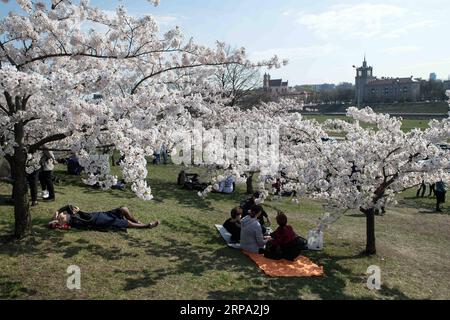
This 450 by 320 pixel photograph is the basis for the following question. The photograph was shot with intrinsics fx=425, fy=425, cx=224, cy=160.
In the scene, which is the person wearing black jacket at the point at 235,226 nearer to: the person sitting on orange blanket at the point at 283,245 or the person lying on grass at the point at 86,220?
the person sitting on orange blanket at the point at 283,245

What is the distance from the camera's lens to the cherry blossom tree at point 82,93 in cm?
674

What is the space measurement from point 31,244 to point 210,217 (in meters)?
5.19

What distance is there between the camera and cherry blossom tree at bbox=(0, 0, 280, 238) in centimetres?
674

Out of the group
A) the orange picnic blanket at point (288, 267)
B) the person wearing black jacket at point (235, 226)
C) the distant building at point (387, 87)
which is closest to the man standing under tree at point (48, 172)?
the person wearing black jacket at point (235, 226)

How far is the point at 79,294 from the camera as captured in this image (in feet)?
20.4

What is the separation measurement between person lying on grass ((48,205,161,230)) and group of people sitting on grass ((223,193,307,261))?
2.32 meters

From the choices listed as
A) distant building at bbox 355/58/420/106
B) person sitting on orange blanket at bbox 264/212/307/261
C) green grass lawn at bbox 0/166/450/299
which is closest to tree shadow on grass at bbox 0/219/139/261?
green grass lawn at bbox 0/166/450/299

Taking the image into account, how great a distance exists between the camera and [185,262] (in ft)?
26.0

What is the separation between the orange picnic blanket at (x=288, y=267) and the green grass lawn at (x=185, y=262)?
0.17 metres

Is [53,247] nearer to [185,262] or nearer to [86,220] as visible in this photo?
[86,220]

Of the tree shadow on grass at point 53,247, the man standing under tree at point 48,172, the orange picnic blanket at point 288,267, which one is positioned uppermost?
the man standing under tree at point 48,172

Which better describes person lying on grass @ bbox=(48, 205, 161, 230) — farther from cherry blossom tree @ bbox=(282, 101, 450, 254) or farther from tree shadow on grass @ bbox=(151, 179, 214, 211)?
cherry blossom tree @ bbox=(282, 101, 450, 254)
